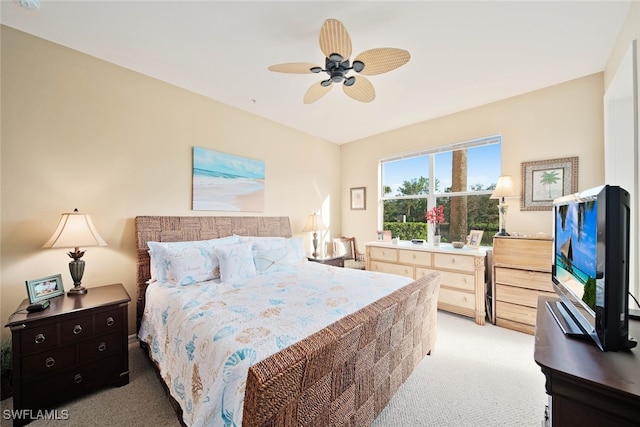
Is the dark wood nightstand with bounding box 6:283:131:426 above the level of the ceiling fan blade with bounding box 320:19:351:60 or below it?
below

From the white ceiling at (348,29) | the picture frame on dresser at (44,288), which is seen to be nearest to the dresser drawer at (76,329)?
the picture frame on dresser at (44,288)

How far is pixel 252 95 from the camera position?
9.89 feet

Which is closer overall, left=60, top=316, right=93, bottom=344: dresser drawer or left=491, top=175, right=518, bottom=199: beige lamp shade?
left=60, top=316, right=93, bottom=344: dresser drawer

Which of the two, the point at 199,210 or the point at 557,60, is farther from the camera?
the point at 199,210

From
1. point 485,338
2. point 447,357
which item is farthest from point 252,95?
point 485,338

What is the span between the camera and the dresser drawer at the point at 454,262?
3.08 metres

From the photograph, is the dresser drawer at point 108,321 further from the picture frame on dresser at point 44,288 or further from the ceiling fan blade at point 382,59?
the ceiling fan blade at point 382,59

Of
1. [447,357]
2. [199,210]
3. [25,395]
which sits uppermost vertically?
[199,210]

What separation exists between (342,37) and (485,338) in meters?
3.17

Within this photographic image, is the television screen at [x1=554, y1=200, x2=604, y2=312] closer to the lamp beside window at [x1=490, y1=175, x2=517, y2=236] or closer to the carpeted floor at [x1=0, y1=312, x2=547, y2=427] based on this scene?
the carpeted floor at [x1=0, y1=312, x2=547, y2=427]

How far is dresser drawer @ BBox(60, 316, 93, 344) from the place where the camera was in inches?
66.9

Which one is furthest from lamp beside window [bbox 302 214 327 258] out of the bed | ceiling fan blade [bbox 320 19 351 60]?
ceiling fan blade [bbox 320 19 351 60]

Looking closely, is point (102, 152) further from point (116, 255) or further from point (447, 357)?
point (447, 357)

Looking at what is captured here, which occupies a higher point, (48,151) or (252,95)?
(252,95)
